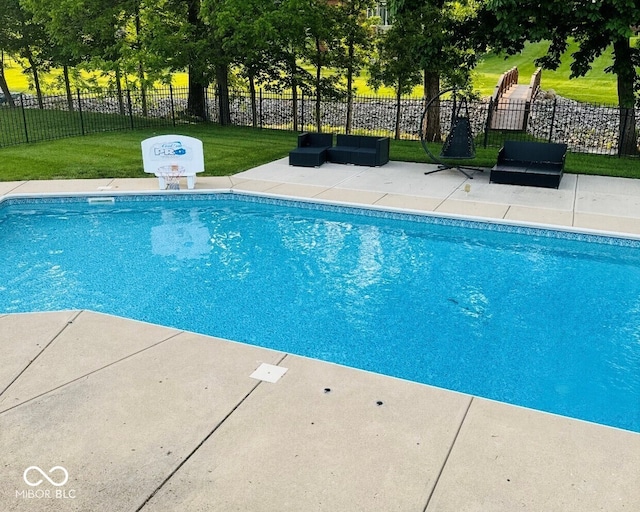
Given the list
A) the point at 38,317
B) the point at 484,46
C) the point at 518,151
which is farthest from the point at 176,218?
the point at 484,46

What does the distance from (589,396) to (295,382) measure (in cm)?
275

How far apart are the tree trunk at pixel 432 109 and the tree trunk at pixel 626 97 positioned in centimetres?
491

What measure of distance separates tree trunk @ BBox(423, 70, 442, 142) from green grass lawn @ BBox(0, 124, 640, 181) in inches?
57.8

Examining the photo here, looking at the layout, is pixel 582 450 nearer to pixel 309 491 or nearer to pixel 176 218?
pixel 309 491

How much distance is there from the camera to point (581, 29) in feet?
48.5

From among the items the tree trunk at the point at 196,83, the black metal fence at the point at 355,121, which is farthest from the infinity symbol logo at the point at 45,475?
the tree trunk at the point at 196,83

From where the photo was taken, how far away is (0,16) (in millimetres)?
21734

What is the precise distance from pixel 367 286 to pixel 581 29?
443 inches

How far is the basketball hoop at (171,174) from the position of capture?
11133 mm

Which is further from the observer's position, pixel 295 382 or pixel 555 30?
pixel 555 30

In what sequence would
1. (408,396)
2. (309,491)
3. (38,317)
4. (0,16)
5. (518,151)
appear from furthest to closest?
(0,16), (518,151), (38,317), (408,396), (309,491)

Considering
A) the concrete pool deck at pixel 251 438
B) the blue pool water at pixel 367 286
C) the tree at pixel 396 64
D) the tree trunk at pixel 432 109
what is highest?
the tree at pixel 396 64

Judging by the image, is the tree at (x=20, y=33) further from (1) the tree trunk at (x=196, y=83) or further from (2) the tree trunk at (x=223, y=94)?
(2) the tree trunk at (x=223, y=94)

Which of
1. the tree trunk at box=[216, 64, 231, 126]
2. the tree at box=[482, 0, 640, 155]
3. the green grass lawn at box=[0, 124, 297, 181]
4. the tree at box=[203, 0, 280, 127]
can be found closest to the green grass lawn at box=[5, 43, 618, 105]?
the tree trunk at box=[216, 64, 231, 126]
